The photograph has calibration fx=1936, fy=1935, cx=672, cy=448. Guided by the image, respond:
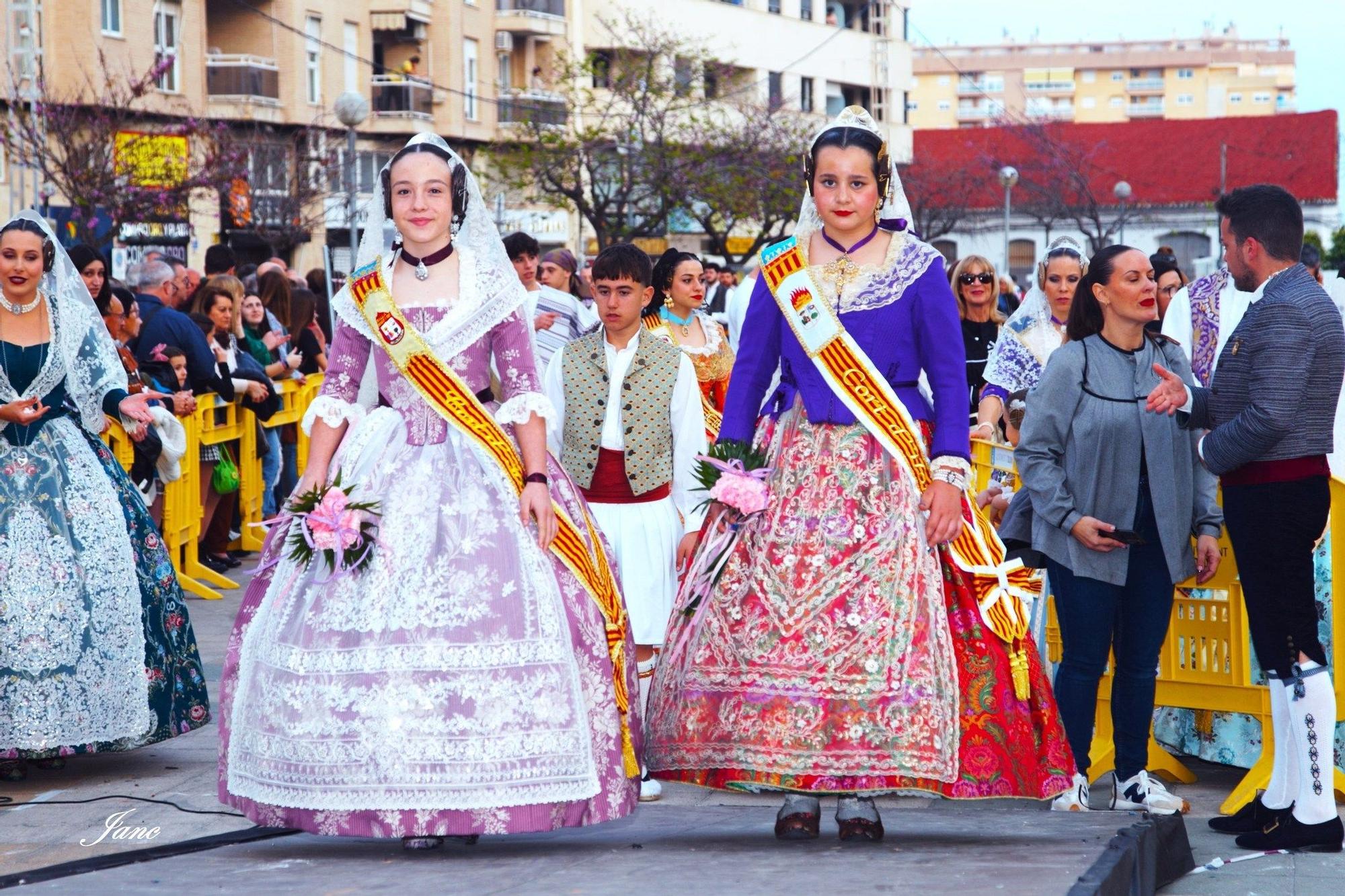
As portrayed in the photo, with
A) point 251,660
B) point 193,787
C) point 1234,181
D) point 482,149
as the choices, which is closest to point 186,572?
point 193,787

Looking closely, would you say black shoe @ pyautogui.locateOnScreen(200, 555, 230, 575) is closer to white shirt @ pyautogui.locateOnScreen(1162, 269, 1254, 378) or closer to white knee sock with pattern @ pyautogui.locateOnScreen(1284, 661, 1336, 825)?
white shirt @ pyautogui.locateOnScreen(1162, 269, 1254, 378)

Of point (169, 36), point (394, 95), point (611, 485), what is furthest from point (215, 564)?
point (394, 95)

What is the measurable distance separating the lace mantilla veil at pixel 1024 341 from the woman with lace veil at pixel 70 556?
333 cm

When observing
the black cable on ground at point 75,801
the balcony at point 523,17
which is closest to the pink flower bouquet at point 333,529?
the black cable on ground at point 75,801

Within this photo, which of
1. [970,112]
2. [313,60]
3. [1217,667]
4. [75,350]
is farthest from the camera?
[970,112]

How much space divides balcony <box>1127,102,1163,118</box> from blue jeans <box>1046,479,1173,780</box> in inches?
5191

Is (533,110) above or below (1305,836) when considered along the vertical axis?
above

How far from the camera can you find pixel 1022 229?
63.2 meters

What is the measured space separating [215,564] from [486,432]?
7.14 metres

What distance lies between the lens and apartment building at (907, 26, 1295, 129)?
134 m

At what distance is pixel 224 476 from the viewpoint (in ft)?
36.8

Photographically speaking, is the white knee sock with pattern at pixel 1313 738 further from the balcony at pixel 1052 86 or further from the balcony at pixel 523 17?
the balcony at pixel 1052 86

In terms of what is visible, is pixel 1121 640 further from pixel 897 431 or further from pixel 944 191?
pixel 944 191

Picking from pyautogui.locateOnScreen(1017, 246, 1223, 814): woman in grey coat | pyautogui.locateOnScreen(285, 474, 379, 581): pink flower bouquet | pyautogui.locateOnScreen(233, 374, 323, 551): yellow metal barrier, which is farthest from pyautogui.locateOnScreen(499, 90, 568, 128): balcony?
pyautogui.locateOnScreen(285, 474, 379, 581): pink flower bouquet
